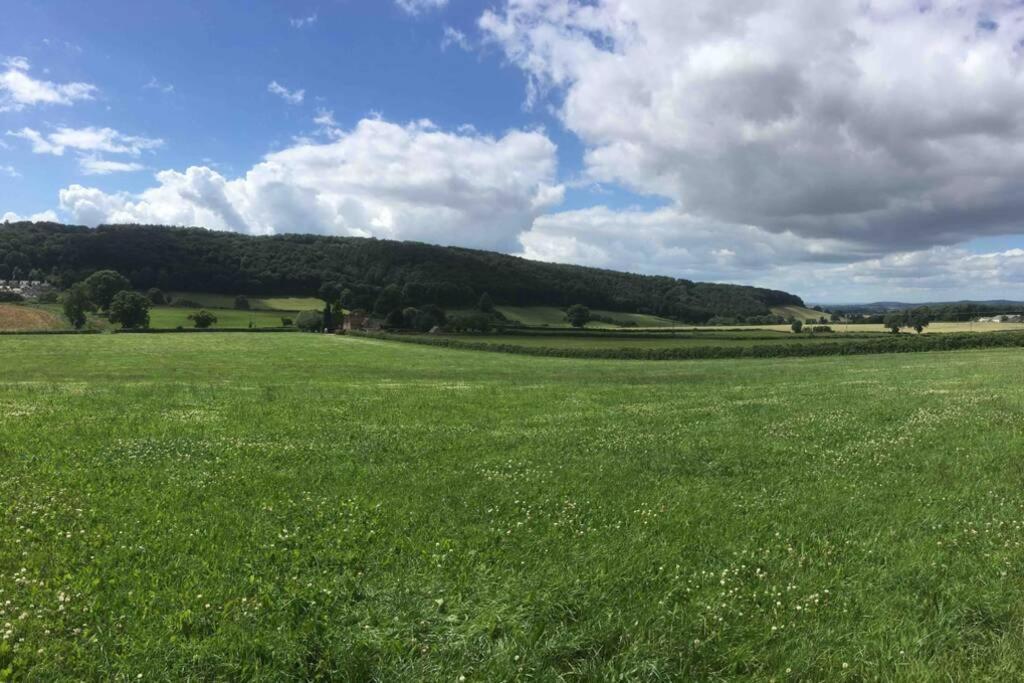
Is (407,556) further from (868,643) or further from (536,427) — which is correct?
(536,427)

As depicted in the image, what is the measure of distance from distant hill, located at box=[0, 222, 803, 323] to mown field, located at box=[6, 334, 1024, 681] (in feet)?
448

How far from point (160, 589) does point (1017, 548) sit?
1078 cm

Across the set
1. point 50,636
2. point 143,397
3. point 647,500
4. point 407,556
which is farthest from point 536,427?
point 143,397

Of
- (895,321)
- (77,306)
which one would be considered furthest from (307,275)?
(895,321)

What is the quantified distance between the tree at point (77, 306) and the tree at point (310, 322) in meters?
40.6

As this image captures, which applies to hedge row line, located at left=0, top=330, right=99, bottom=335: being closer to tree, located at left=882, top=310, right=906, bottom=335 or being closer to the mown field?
the mown field

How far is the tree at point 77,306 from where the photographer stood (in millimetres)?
115312

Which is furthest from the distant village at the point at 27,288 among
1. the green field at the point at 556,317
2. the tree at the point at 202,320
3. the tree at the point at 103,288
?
the green field at the point at 556,317

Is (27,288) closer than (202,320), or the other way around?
(202,320)

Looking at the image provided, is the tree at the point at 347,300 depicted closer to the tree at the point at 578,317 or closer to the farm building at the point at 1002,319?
the tree at the point at 578,317

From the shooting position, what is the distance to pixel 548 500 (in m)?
10.4

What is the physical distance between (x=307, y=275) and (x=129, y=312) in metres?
71.9

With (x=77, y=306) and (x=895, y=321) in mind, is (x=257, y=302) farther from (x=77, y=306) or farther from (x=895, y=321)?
(x=895, y=321)

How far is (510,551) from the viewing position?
26.7 feet
